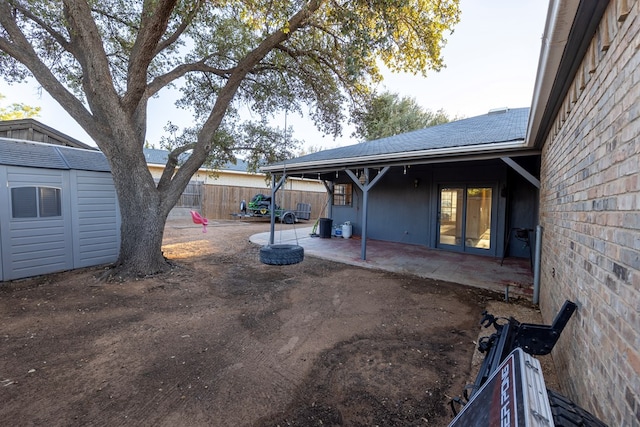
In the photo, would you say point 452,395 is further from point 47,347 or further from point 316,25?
point 316,25

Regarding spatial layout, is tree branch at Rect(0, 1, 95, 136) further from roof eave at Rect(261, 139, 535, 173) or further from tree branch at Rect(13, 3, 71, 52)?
roof eave at Rect(261, 139, 535, 173)

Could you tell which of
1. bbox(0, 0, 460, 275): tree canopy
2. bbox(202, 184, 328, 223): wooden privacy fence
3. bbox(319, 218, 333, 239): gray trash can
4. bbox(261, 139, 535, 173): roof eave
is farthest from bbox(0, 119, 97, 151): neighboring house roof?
bbox(202, 184, 328, 223): wooden privacy fence

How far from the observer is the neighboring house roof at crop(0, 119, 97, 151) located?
6.35 m

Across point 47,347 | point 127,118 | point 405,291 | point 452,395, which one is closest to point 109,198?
point 127,118

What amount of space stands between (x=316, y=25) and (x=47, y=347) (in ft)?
21.4

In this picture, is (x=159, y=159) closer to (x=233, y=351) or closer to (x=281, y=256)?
(x=281, y=256)

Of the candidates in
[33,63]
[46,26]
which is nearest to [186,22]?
[33,63]

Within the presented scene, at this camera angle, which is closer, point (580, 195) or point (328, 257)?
point (580, 195)

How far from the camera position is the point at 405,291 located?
458 centimetres

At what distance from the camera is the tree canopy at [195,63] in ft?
15.2

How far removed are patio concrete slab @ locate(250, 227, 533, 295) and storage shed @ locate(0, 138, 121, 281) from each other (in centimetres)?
403

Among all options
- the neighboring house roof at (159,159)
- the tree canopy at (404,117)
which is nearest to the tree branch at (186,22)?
the neighboring house roof at (159,159)

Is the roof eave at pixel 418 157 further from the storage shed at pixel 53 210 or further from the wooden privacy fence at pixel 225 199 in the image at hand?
the wooden privacy fence at pixel 225 199

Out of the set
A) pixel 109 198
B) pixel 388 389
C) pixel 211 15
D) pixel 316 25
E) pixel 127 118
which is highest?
pixel 211 15
